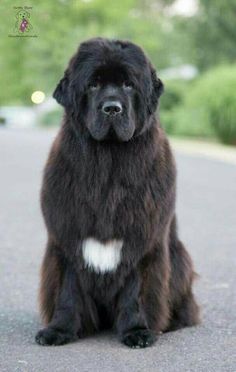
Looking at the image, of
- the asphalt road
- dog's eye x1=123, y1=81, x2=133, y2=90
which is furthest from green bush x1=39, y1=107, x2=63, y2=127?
dog's eye x1=123, y1=81, x2=133, y2=90

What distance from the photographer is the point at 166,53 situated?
49906 mm

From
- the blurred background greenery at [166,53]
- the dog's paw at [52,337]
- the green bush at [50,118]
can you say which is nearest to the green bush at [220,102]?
the blurred background greenery at [166,53]

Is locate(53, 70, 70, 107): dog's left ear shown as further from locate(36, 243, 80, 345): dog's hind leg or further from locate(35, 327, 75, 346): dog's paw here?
locate(35, 327, 75, 346): dog's paw

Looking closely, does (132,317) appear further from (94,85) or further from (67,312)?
(94,85)

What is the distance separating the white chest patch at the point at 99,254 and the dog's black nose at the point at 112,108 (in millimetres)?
739

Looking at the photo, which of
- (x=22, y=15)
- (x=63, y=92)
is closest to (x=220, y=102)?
(x=22, y=15)

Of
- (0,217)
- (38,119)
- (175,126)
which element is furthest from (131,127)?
(38,119)

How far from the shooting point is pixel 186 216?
1193 centimetres

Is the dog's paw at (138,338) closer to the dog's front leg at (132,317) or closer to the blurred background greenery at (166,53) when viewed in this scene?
the dog's front leg at (132,317)

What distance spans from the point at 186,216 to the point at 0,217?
2.60 m

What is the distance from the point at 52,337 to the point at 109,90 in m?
1.46

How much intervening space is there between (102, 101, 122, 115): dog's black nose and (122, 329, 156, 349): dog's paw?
1286 millimetres

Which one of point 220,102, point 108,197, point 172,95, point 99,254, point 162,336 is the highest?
point 108,197

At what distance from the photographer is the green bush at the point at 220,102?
26094 mm
